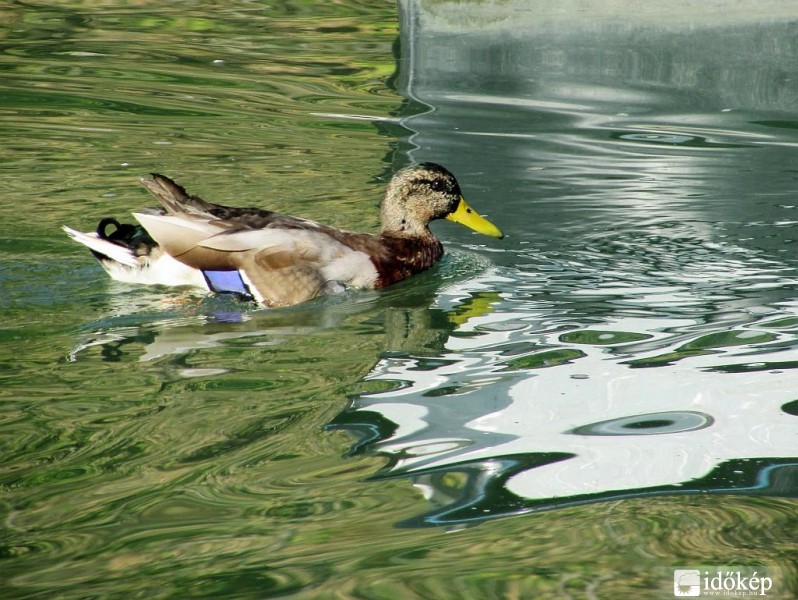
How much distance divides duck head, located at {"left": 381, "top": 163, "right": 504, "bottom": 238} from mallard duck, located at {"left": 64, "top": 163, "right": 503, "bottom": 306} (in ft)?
1.05

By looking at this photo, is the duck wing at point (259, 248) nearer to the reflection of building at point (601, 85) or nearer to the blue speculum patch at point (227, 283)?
the blue speculum patch at point (227, 283)

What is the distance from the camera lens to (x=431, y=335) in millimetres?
6277

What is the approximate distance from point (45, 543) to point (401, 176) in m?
4.08

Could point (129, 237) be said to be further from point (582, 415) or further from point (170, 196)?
point (582, 415)

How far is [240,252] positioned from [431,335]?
120 centimetres

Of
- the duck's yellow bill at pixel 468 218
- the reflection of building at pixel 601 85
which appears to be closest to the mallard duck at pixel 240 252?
the duck's yellow bill at pixel 468 218

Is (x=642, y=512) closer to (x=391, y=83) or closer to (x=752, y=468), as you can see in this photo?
(x=752, y=468)

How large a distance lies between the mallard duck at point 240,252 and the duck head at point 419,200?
0.32 m

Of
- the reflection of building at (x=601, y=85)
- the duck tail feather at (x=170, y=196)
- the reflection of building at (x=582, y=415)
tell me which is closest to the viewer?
the reflection of building at (x=582, y=415)

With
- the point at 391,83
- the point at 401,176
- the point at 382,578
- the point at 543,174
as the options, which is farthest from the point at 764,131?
the point at 382,578

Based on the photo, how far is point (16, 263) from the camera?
7383 mm

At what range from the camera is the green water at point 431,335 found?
3.95 metres

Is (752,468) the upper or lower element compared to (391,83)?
lower

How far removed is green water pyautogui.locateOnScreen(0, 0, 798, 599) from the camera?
395cm
